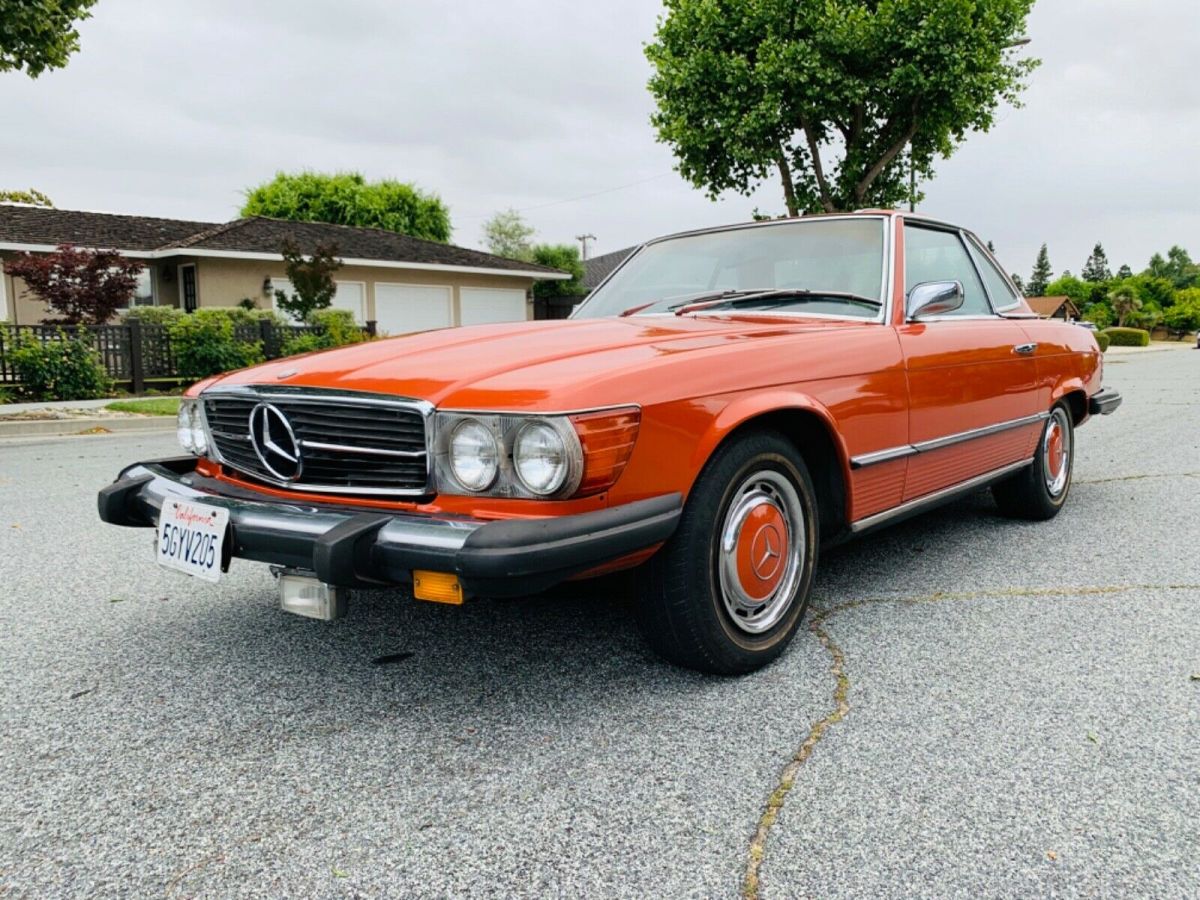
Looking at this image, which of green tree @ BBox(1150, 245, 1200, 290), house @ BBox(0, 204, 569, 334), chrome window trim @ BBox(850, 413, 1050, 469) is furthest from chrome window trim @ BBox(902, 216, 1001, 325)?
green tree @ BBox(1150, 245, 1200, 290)

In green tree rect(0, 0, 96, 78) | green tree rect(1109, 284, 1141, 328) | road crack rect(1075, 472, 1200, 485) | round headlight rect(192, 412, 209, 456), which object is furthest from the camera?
green tree rect(1109, 284, 1141, 328)

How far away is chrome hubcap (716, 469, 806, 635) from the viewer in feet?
8.59

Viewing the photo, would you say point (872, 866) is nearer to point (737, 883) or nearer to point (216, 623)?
point (737, 883)

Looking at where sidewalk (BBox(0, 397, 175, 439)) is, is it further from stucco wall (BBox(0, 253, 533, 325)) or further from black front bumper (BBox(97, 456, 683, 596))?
stucco wall (BBox(0, 253, 533, 325))

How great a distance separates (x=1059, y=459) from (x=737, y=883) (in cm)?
398

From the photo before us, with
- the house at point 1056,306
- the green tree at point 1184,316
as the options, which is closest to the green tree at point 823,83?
the house at point 1056,306

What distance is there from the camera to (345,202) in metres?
40.2

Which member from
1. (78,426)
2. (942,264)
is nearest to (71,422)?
(78,426)

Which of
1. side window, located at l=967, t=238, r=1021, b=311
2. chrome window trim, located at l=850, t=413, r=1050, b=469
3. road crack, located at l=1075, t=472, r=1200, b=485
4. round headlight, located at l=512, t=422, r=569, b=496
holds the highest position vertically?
side window, located at l=967, t=238, r=1021, b=311

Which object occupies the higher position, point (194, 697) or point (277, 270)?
point (277, 270)

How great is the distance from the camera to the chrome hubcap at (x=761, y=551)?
2.62 metres

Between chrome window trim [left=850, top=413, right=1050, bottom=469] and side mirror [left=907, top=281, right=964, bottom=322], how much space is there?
50cm

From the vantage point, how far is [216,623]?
324 centimetres

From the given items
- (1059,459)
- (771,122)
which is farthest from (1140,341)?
(1059,459)
